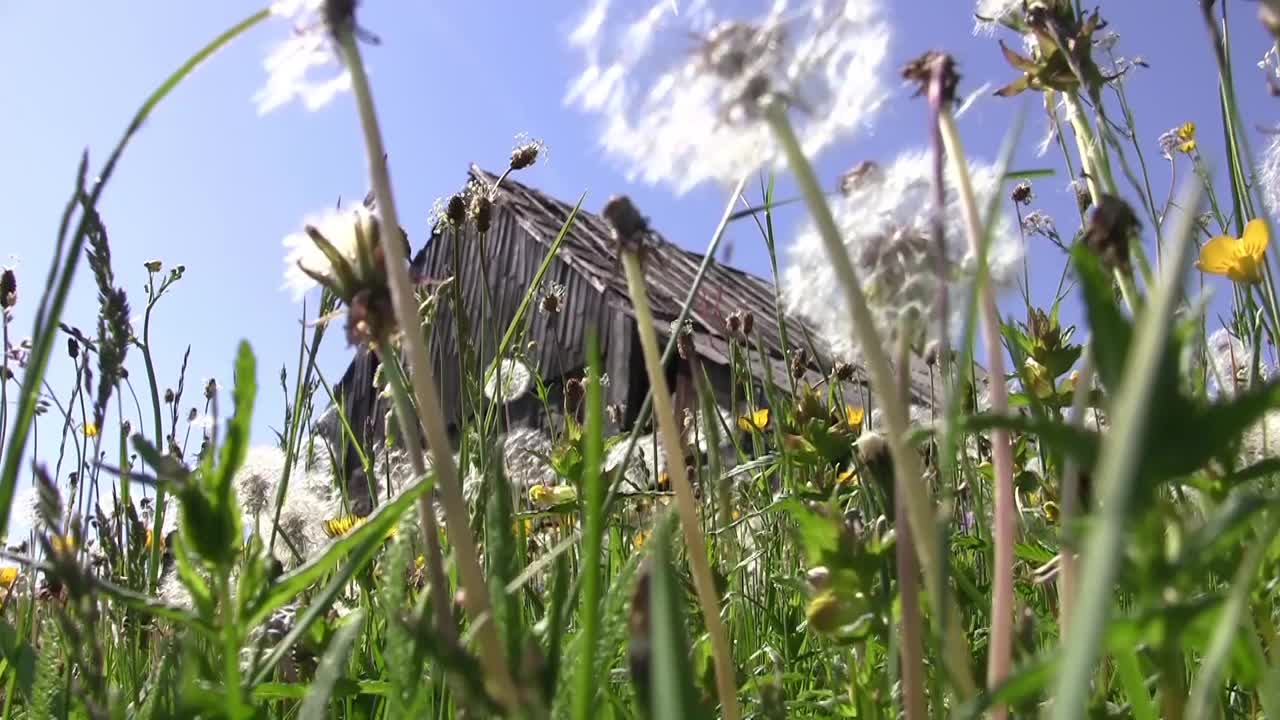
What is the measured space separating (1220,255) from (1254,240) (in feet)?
0.35

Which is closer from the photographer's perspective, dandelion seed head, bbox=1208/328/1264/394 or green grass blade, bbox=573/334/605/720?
green grass blade, bbox=573/334/605/720

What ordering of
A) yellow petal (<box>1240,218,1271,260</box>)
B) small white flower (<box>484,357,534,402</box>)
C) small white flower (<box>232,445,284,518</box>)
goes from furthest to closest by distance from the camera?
1. small white flower (<box>232,445,284,518</box>)
2. small white flower (<box>484,357,534,402</box>)
3. yellow petal (<box>1240,218,1271,260</box>)

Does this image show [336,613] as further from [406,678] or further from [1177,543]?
[1177,543]

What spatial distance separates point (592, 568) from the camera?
0.52m

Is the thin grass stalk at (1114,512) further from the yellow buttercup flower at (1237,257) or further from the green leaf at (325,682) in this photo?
the yellow buttercup flower at (1237,257)

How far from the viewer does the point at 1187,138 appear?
344 centimetres

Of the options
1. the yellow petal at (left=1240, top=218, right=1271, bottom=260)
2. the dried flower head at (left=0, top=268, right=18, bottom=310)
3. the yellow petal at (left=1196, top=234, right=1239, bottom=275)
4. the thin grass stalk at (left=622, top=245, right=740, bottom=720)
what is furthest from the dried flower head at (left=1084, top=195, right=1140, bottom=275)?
the dried flower head at (left=0, top=268, right=18, bottom=310)

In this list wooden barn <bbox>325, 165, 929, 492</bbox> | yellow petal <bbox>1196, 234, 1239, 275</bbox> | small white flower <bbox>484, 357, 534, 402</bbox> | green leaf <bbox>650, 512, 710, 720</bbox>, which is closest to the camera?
green leaf <bbox>650, 512, 710, 720</bbox>

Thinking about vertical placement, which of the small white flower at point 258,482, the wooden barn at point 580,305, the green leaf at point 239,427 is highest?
the wooden barn at point 580,305

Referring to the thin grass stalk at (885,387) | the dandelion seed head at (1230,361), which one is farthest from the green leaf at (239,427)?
the dandelion seed head at (1230,361)

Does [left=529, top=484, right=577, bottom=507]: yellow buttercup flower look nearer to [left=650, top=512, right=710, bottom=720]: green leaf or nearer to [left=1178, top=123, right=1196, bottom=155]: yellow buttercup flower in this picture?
[left=650, top=512, right=710, bottom=720]: green leaf

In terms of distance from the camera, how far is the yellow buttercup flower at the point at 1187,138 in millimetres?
3319

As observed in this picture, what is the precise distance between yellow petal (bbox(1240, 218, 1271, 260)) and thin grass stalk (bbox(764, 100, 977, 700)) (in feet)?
4.51

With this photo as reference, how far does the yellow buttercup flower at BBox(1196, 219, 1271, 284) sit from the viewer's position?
5.75 feet
